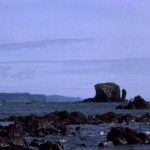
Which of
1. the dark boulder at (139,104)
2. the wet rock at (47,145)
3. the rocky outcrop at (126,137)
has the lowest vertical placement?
the wet rock at (47,145)

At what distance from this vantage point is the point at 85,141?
4612 cm

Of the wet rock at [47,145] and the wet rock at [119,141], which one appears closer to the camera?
the wet rock at [47,145]

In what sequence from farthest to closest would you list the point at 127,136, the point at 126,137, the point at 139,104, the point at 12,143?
the point at 139,104 < the point at 127,136 < the point at 126,137 < the point at 12,143

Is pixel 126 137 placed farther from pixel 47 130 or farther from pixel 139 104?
pixel 139 104

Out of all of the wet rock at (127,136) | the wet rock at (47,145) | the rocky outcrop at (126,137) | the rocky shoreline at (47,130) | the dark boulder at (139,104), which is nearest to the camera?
the wet rock at (47,145)

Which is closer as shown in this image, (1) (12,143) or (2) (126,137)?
(1) (12,143)

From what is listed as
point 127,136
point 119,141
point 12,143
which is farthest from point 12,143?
point 127,136

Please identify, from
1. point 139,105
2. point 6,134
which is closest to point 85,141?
point 6,134

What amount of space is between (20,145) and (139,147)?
9.23 metres

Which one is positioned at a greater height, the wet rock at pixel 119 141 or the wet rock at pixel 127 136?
the wet rock at pixel 127 136

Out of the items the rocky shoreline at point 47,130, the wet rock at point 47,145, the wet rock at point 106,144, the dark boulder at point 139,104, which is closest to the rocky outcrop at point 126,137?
the rocky shoreline at point 47,130

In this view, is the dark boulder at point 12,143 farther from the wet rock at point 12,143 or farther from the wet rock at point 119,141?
the wet rock at point 119,141

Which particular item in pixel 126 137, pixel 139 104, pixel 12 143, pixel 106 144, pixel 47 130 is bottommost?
pixel 106 144

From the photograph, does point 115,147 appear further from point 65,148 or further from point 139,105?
point 139,105
